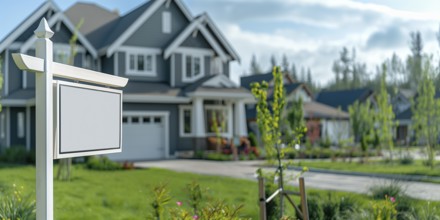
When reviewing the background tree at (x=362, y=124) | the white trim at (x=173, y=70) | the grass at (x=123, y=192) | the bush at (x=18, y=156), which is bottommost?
the grass at (x=123, y=192)

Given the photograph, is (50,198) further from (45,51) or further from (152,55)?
(152,55)

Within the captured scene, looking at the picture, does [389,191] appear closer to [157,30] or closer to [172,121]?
[172,121]

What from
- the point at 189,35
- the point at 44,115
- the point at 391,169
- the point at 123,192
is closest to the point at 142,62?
the point at 189,35

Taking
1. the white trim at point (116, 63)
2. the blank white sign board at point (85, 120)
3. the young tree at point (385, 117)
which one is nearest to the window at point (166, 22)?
the white trim at point (116, 63)

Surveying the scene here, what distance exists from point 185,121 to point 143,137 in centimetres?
232

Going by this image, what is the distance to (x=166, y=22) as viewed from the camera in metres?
25.5

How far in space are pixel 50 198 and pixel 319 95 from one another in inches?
1991

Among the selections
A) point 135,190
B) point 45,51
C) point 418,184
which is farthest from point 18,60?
point 418,184

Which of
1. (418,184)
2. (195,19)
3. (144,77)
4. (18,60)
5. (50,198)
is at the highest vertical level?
(195,19)

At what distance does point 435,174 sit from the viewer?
1507cm

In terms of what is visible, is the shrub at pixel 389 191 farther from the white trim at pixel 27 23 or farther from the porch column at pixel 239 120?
the white trim at pixel 27 23

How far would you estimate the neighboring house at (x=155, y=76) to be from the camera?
73.8ft

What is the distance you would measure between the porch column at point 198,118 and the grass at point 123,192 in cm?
733

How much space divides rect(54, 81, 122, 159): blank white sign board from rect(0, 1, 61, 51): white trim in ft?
60.8
